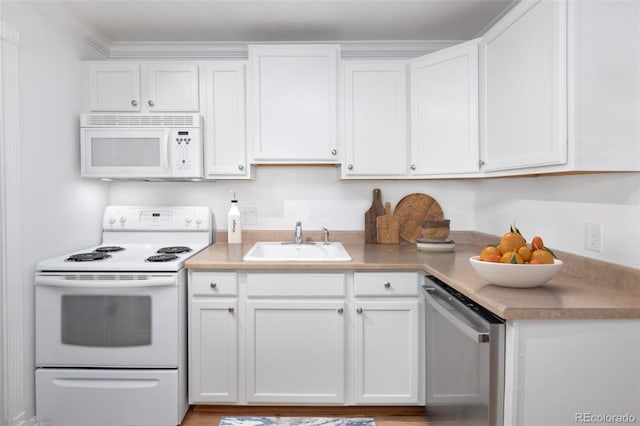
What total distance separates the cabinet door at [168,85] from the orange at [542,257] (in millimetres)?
2044

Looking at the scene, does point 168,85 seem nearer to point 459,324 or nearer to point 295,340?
point 295,340

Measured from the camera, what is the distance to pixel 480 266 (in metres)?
1.54

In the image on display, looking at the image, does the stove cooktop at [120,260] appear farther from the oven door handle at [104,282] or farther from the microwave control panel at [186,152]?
the microwave control panel at [186,152]

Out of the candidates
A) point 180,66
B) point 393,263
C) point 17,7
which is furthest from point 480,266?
point 17,7

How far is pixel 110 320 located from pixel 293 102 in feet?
5.15

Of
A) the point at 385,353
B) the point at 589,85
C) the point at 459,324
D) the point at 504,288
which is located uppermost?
the point at 589,85

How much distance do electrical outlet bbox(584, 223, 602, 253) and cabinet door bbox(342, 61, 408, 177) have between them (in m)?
1.07

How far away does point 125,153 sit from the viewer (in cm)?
244

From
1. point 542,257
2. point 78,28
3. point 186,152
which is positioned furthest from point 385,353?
point 78,28

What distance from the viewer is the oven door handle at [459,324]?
1.36 metres

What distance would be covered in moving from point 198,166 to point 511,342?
1898 millimetres

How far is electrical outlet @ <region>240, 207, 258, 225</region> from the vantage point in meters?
2.83

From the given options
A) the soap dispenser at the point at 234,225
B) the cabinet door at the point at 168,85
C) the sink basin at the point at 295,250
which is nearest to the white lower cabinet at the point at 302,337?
the sink basin at the point at 295,250

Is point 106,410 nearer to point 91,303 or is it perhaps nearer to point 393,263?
point 91,303
